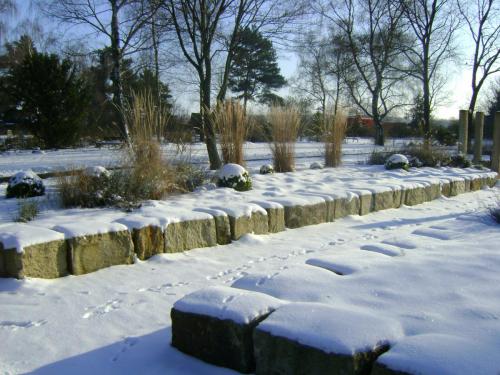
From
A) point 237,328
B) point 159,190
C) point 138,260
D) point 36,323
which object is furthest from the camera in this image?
point 159,190

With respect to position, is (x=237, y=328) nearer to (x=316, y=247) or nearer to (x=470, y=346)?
(x=470, y=346)

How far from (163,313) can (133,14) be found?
24.9 feet

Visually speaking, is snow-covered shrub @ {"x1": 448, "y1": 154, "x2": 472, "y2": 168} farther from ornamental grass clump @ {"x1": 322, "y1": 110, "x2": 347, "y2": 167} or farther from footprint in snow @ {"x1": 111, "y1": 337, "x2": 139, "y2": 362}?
footprint in snow @ {"x1": 111, "y1": 337, "x2": 139, "y2": 362}

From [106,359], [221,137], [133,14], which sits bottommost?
[106,359]

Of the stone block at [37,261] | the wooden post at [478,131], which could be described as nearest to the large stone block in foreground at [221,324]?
the stone block at [37,261]

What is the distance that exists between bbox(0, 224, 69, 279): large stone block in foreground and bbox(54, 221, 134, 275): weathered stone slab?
0.06 meters

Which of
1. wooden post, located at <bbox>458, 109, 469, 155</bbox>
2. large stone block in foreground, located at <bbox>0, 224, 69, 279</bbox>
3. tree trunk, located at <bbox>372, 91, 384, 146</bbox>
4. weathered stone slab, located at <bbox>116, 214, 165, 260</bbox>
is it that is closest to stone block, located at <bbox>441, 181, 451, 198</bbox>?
wooden post, located at <bbox>458, 109, 469, 155</bbox>

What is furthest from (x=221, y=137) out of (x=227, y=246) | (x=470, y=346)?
(x=470, y=346)

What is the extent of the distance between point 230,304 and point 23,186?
298 centimetres

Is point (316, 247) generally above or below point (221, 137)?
below

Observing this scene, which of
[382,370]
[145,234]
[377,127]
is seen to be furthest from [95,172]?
[377,127]

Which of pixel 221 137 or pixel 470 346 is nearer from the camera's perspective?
pixel 470 346

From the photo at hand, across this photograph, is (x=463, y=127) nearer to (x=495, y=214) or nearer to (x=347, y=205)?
(x=347, y=205)

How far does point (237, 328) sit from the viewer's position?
1548 millimetres
